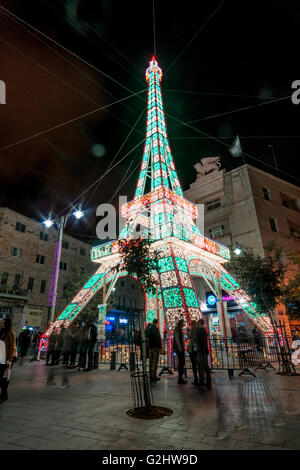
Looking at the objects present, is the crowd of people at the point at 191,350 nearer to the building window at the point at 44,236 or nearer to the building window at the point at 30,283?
the building window at the point at 30,283

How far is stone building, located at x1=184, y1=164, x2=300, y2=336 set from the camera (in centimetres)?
2500

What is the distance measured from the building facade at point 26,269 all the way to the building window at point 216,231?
1850cm

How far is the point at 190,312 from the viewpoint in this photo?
1315cm

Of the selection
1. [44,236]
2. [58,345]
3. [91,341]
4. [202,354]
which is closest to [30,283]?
[44,236]

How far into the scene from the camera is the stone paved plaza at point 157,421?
3238mm

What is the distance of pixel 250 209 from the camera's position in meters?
25.4

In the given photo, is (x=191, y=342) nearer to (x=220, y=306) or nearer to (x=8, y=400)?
(x=8, y=400)

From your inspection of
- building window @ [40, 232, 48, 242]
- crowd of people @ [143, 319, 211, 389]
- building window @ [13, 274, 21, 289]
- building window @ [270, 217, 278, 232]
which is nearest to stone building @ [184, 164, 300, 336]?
building window @ [270, 217, 278, 232]

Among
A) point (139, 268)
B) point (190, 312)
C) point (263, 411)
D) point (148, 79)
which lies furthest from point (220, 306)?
point (148, 79)

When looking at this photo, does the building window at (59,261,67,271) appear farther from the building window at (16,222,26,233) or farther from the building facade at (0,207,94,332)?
the building window at (16,222,26,233)

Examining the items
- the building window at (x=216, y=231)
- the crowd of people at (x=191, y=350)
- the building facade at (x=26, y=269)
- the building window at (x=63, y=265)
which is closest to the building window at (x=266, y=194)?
the building window at (x=216, y=231)

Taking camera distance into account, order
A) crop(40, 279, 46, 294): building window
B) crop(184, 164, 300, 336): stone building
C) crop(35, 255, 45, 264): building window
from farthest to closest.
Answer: crop(35, 255, 45, 264): building window → crop(40, 279, 46, 294): building window → crop(184, 164, 300, 336): stone building

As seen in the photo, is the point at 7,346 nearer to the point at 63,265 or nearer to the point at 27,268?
the point at 27,268

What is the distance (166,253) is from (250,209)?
13311 millimetres
